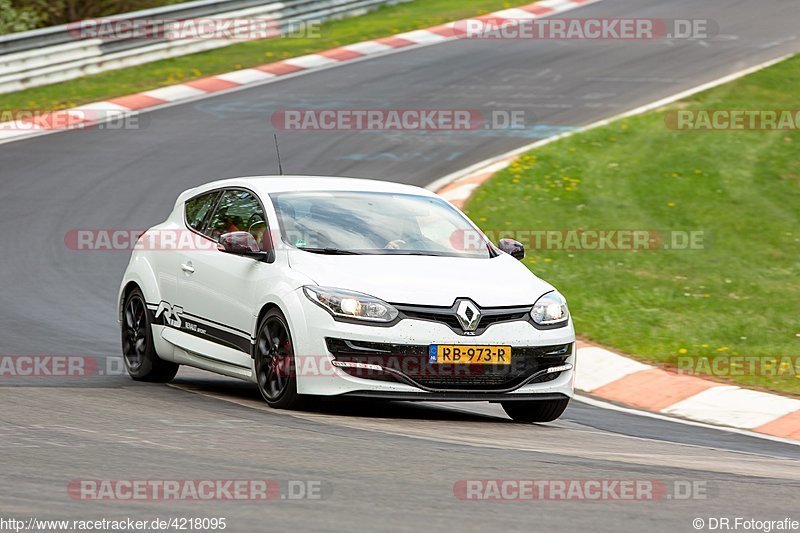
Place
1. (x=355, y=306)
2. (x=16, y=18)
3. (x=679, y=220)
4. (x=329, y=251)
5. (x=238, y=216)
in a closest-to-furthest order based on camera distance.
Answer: (x=355, y=306) → (x=329, y=251) → (x=238, y=216) → (x=679, y=220) → (x=16, y=18)

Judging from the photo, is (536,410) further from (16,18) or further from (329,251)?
(16,18)

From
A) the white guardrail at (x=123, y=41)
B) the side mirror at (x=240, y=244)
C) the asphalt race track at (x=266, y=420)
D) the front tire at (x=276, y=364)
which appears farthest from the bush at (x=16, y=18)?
the front tire at (x=276, y=364)

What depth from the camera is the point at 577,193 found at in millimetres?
17578

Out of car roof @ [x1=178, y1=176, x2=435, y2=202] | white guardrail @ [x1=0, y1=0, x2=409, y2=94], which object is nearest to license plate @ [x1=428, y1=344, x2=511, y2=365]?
car roof @ [x1=178, y1=176, x2=435, y2=202]

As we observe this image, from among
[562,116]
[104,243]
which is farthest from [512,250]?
[562,116]

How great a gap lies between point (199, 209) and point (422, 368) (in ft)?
8.89

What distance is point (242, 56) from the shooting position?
88.4 ft

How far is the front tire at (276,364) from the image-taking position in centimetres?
891

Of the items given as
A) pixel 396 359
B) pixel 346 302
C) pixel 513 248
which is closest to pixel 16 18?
pixel 513 248

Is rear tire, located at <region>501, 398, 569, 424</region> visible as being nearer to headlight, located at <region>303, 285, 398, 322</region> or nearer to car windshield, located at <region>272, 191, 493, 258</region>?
car windshield, located at <region>272, 191, 493, 258</region>

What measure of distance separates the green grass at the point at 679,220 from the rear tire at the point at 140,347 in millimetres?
3945

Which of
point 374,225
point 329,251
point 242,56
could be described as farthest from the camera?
point 242,56

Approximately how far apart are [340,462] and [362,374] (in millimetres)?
1700

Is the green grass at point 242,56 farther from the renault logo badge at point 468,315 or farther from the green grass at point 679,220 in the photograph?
the renault logo badge at point 468,315
